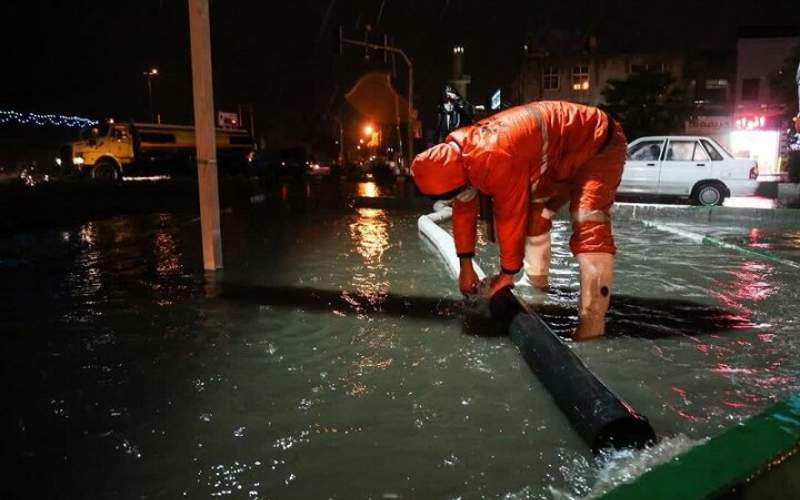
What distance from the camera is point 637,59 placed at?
1587 inches

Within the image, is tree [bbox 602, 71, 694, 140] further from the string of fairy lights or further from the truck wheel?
the string of fairy lights

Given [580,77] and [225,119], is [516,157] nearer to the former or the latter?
[580,77]

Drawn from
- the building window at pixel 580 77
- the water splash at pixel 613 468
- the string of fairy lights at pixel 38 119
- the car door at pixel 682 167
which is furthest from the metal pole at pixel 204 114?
the building window at pixel 580 77

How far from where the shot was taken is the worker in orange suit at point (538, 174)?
11.6 feet

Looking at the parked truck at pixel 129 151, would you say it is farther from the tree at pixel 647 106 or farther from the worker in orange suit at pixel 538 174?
the worker in orange suit at pixel 538 174

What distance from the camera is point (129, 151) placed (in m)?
25.8

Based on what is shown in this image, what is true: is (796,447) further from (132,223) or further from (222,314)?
(132,223)

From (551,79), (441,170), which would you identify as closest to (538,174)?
(441,170)

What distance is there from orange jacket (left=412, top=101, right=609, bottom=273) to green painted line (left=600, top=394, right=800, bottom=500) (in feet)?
5.96

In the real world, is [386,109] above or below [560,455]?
above

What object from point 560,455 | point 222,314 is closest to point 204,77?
point 222,314

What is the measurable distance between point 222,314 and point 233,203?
1138 centimetres

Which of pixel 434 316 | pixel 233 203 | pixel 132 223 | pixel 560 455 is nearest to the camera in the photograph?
pixel 560 455

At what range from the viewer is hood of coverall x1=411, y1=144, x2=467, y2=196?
3.71 metres
